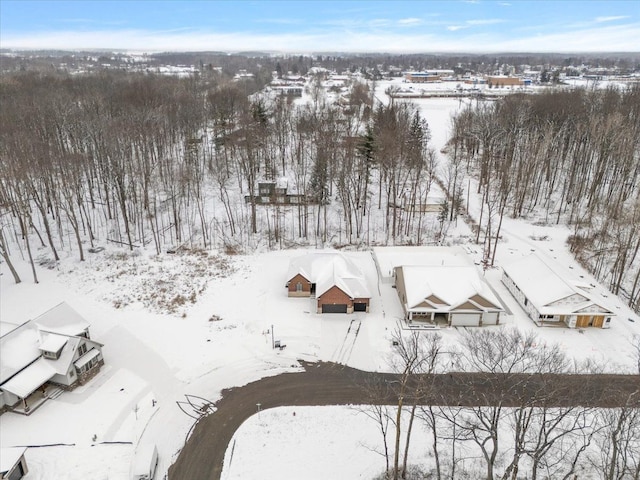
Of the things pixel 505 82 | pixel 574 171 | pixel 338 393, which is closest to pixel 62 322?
pixel 338 393

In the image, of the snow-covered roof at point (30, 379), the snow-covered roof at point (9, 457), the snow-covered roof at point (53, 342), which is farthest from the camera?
the snow-covered roof at point (53, 342)

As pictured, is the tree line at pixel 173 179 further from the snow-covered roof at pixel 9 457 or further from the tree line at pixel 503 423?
the tree line at pixel 503 423

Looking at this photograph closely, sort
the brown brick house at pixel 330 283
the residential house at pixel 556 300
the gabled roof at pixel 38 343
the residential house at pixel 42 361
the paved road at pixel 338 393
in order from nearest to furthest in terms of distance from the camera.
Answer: the paved road at pixel 338 393 → the residential house at pixel 42 361 → the gabled roof at pixel 38 343 → the residential house at pixel 556 300 → the brown brick house at pixel 330 283

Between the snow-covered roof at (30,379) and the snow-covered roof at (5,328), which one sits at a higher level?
the snow-covered roof at (5,328)

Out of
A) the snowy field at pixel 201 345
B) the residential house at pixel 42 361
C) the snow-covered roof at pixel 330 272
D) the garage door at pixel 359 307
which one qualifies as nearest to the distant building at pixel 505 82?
the snowy field at pixel 201 345

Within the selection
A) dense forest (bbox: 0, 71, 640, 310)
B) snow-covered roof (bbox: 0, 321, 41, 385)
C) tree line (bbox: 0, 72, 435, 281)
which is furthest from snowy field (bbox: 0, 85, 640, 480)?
tree line (bbox: 0, 72, 435, 281)

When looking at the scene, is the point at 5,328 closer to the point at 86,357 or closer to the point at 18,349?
the point at 18,349

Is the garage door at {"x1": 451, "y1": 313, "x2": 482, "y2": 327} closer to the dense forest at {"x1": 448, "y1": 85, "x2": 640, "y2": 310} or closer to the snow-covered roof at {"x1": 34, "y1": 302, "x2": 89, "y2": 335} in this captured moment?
the dense forest at {"x1": 448, "y1": 85, "x2": 640, "y2": 310}
